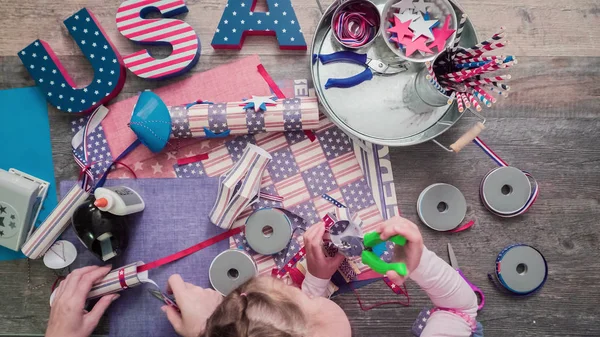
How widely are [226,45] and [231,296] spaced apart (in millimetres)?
559

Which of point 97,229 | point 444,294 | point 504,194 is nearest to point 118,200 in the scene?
point 97,229

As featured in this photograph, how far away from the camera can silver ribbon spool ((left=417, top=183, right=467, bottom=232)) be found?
0.98 m

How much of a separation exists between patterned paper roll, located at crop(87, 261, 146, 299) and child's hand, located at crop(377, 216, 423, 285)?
51 cm

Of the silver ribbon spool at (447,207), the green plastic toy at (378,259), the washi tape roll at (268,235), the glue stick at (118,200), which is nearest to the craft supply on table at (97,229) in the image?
the glue stick at (118,200)

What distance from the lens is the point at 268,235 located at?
0.97 metres

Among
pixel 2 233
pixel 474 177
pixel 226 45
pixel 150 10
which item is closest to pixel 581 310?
pixel 474 177

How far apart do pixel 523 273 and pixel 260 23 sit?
790mm

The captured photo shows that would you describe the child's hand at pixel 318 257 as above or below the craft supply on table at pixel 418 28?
below

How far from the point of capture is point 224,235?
99cm

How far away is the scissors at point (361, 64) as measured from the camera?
3.12 ft

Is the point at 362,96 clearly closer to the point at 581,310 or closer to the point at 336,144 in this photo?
the point at 336,144

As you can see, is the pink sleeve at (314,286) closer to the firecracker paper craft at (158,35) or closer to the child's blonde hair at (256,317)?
the child's blonde hair at (256,317)

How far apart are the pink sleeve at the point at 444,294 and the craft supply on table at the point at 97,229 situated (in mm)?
597

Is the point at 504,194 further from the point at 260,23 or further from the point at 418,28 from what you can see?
the point at 260,23
